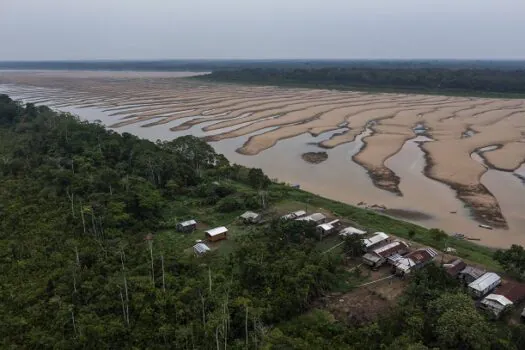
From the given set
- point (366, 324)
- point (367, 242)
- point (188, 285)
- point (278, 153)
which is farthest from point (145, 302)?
point (278, 153)

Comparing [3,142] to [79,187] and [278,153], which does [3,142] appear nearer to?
[79,187]

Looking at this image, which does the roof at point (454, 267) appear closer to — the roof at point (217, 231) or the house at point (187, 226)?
the roof at point (217, 231)

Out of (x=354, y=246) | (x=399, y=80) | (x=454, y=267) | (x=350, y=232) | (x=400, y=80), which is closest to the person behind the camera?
(x=454, y=267)

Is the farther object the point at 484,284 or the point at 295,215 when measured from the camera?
the point at 295,215

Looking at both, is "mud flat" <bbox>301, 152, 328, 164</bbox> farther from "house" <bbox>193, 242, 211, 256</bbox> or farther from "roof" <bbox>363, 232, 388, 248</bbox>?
"house" <bbox>193, 242, 211, 256</bbox>

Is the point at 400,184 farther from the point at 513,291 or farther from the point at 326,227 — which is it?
the point at 513,291

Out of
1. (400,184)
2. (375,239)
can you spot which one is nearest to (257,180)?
(375,239)

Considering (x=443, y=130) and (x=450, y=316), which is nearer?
(x=450, y=316)
